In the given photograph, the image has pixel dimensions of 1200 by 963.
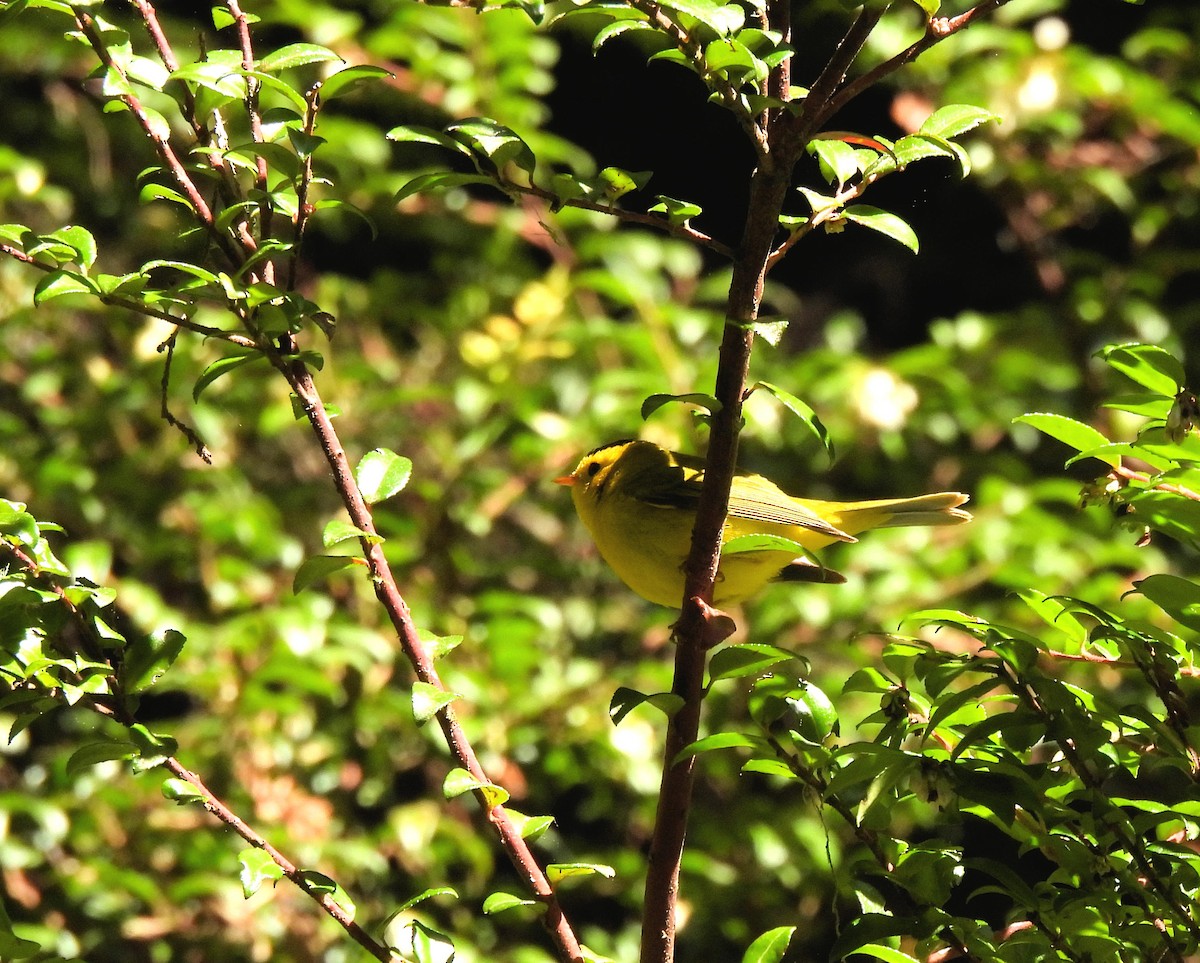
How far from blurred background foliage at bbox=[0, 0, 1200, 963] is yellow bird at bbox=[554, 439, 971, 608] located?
0.29m

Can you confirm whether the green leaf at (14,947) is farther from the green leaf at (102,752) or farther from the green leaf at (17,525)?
the green leaf at (17,525)

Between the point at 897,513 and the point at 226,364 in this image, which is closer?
the point at 226,364

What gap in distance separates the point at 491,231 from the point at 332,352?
0.67m

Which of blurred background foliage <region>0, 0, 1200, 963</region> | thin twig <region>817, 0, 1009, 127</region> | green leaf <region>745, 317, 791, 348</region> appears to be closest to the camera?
thin twig <region>817, 0, 1009, 127</region>

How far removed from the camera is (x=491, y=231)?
4.26m

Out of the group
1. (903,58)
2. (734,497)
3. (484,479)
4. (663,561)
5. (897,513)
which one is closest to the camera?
(903,58)

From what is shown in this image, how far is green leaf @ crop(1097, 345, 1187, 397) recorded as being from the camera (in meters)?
1.22

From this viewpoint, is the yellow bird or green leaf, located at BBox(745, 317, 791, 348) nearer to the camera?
green leaf, located at BBox(745, 317, 791, 348)

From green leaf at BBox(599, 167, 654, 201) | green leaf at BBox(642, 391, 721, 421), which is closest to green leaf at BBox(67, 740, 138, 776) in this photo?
green leaf at BBox(642, 391, 721, 421)

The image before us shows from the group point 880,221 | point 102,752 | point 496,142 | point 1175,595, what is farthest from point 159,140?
point 1175,595

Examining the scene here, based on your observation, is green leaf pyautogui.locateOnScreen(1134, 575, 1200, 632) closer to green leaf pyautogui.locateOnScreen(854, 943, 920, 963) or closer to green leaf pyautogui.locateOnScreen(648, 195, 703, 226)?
green leaf pyautogui.locateOnScreen(854, 943, 920, 963)

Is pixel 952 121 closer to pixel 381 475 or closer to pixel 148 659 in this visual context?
pixel 381 475

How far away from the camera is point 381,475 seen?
1.38 meters

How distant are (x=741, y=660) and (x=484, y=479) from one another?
2288mm
